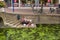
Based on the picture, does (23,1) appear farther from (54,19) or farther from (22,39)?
(22,39)

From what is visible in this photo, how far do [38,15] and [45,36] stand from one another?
2252 cm

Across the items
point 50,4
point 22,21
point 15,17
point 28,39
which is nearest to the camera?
point 28,39

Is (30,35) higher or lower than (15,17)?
higher

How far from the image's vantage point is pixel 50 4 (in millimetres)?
37844

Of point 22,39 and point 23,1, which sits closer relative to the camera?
point 22,39

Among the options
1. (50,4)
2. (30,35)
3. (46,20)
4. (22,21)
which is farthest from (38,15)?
(30,35)

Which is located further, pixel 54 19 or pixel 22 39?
pixel 54 19

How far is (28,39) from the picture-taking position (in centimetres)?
315

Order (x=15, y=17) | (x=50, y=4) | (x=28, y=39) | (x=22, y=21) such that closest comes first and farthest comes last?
(x=28, y=39) → (x=22, y=21) → (x=15, y=17) → (x=50, y=4)

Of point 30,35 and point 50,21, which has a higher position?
point 30,35

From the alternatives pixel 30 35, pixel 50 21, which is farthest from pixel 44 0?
pixel 30 35

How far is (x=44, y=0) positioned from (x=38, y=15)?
Result: 42.7ft

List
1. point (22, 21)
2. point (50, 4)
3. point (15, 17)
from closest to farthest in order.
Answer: point (22, 21), point (15, 17), point (50, 4)

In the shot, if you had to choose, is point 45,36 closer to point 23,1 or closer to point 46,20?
point 46,20
